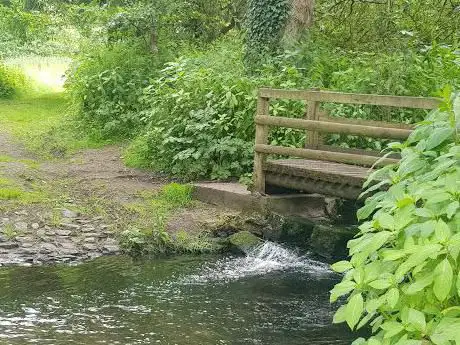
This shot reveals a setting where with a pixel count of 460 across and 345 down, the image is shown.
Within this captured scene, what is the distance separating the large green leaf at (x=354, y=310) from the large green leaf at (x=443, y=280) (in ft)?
0.93

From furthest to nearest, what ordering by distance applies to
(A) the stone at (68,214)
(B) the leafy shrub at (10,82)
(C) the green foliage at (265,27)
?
(B) the leafy shrub at (10,82) < (C) the green foliage at (265,27) < (A) the stone at (68,214)

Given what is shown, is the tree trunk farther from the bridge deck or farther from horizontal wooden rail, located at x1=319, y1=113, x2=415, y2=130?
the bridge deck

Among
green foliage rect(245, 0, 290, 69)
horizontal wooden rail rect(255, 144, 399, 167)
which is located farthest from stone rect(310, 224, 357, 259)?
green foliage rect(245, 0, 290, 69)

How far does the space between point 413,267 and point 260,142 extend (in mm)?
6946

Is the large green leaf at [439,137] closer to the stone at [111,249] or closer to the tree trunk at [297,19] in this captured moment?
the stone at [111,249]

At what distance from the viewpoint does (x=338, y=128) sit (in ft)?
27.7

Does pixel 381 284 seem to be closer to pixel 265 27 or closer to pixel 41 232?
pixel 41 232

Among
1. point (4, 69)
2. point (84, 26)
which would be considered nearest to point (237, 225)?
point (84, 26)

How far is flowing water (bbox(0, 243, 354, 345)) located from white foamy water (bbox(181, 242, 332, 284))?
0.04ft

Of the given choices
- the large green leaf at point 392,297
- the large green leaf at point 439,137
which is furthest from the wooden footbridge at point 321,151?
the large green leaf at point 392,297

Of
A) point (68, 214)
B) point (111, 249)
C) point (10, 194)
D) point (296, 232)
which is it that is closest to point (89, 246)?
point (111, 249)

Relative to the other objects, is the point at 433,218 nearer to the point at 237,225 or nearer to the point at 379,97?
the point at 379,97

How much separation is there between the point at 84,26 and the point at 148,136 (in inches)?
314

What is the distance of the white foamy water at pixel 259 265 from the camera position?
24.8 ft
